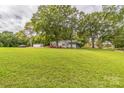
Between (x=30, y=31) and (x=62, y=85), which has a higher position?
(x=30, y=31)

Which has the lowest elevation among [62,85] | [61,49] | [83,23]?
[62,85]

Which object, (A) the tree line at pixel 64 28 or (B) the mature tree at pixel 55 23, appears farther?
(B) the mature tree at pixel 55 23

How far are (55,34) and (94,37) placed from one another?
2.66ft

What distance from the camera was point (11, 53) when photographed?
11.6 feet

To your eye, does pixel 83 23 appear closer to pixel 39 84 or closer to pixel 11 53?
pixel 11 53

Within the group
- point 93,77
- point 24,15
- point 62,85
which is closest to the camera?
point 62,85

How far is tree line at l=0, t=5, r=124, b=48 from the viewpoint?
9.60ft

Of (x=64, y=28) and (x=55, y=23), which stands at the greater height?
(x=55, y=23)

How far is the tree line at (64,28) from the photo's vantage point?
2926 millimetres

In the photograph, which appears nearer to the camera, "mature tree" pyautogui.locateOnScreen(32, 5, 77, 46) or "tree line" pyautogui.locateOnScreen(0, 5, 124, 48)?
"tree line" pyautogui.locateOnScreen(0, 5, 124, 48)

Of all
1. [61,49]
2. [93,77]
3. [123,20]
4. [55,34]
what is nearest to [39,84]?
[93,77]

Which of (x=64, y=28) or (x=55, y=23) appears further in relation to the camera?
(x=55, y=23)

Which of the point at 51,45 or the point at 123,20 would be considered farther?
the point at 123,20

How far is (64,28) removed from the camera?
10.5 ft
